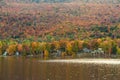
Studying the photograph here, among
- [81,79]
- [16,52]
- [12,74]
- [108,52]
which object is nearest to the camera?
[81,79]

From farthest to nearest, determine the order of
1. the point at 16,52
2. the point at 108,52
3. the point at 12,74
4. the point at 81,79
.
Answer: the point at 16,52 → the point at 108,52 → the point at 12,74 → the point at 81,79

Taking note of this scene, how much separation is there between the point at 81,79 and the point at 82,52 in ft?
362

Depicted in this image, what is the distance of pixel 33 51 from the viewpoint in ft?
590

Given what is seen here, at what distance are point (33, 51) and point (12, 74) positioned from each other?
318 feet

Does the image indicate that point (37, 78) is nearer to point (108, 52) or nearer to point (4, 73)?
point (4, 73)

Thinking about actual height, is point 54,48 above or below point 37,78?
below

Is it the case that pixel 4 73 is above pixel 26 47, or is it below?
above

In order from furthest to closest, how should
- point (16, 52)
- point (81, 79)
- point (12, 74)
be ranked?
1. point (16, 52)
2. point (12, 74)
3. point (81, 79)

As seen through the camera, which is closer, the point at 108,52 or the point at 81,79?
the point at 81,79

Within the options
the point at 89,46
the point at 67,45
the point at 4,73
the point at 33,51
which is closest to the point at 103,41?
the point at 89,46

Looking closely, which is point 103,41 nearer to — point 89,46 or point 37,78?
point 89,46

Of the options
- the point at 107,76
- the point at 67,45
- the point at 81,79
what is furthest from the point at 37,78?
the point at 67,45

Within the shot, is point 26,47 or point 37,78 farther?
point 26,47

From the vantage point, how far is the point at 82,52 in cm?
18138
